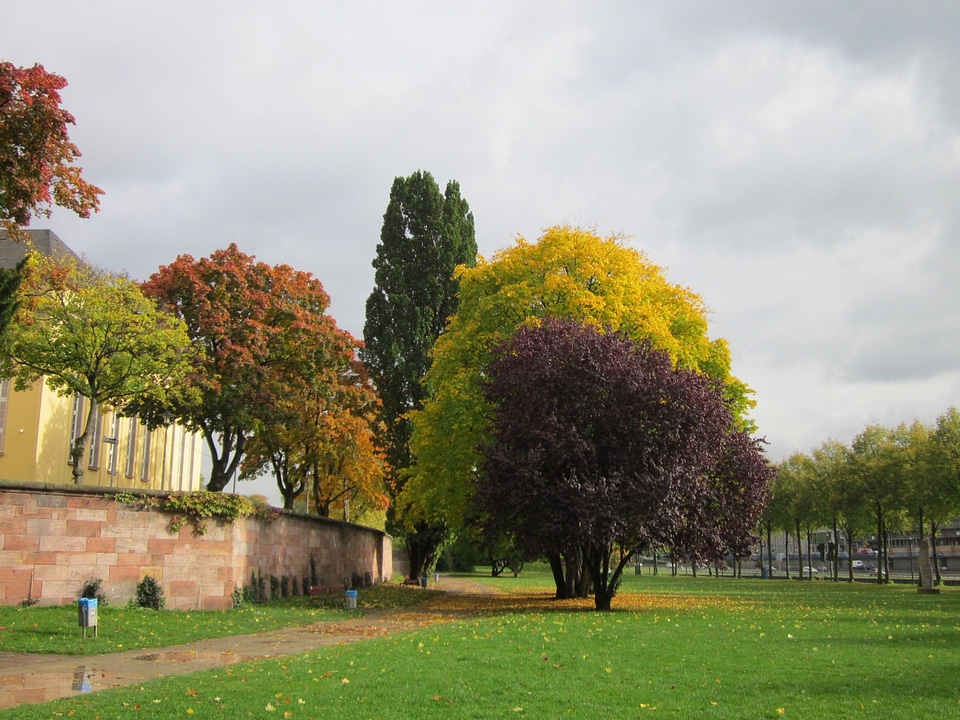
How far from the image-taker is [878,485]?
4466 centimetres

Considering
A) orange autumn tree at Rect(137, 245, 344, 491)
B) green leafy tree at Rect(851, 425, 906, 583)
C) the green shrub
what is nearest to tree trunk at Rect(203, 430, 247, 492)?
orange autumn tree at Rect(137, 245, 344, 491)

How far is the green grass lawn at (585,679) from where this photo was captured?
891cm

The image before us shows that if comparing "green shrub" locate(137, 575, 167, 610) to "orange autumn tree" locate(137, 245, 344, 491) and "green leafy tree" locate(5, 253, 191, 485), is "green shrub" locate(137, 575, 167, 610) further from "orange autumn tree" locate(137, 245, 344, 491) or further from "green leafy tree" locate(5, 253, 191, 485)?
"orange autumn tree" locate(137, 245, 344, 491)

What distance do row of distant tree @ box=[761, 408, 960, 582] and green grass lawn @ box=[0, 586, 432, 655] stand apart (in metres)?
16.8

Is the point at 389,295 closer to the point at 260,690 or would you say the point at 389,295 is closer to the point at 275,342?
the point at 275,342

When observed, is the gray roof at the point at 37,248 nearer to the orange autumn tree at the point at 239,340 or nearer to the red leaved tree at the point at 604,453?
the orange autumn tree at the point at 239,340

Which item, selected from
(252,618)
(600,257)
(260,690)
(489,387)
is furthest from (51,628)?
(600,257)

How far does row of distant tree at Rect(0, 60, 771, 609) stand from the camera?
2233cm

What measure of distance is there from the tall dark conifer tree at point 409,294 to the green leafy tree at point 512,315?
408 inches

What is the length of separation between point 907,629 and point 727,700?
1028 cm

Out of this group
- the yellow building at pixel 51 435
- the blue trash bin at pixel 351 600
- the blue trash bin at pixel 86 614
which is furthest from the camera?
the yellow building at pixel 51 435

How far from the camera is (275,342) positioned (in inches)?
1185

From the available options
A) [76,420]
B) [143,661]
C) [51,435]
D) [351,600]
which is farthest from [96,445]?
[143,661]

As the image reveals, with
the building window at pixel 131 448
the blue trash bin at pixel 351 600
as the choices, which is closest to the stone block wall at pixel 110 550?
the blue trash bin at pixel 351 600
